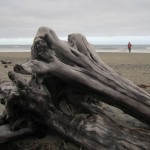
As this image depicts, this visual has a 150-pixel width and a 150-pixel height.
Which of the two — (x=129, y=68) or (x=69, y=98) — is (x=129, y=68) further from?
(x=69, y=98)

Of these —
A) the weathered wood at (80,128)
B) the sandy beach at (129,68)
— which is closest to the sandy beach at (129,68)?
the sandy beach at (129,68)

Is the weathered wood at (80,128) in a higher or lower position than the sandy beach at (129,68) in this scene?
higher

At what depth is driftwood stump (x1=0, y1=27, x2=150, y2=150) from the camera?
3.84 meters

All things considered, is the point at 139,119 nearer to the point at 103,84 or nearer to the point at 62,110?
the point at 103,84

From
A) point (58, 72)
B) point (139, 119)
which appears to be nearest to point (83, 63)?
point (58, 72)

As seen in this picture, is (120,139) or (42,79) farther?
(42,79)

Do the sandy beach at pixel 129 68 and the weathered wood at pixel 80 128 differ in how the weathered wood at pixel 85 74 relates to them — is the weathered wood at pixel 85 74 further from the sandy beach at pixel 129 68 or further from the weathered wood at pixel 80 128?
the sandy beach at pixel 129 68

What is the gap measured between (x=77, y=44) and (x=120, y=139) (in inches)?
62.5

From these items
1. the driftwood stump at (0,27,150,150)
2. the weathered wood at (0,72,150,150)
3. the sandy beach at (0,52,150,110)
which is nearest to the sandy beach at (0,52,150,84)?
the sandy beach at (0,52,150,110)

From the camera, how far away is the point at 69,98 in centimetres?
442

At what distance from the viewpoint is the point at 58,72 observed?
161 inches

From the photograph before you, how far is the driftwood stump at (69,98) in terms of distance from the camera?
384 cm

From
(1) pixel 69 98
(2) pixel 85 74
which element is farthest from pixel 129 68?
(2) pixel 85 74

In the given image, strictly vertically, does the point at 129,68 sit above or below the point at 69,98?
below
